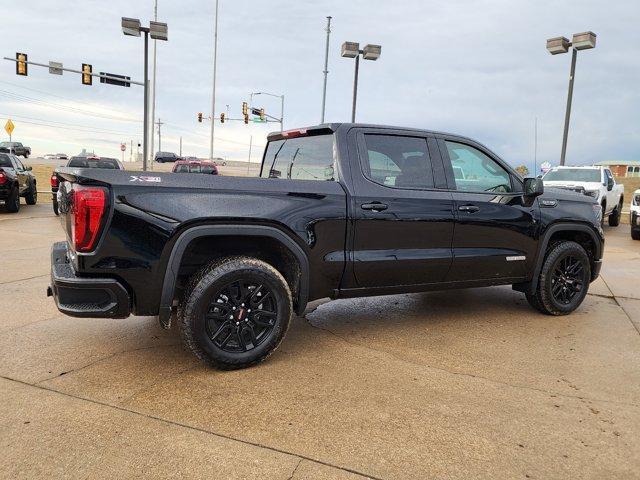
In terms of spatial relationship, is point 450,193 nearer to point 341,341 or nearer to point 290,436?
point 341,341

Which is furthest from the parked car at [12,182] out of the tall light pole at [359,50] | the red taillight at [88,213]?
the tall light pole at [359,50]

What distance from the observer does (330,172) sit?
4.16 m

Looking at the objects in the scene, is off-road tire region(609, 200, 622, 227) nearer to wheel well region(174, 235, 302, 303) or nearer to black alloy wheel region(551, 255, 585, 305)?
black alloy wheel region(551, 255, 585, 305)

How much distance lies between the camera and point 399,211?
4203mm

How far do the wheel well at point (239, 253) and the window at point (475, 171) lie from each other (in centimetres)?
170

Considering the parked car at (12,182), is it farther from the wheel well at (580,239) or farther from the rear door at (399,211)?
the wheel well at (580,239)

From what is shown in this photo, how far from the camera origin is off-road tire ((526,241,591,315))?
5230 millimetres

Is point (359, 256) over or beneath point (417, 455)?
over

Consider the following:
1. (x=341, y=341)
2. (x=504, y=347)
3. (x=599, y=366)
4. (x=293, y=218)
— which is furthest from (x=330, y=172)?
(x=599, y=366)

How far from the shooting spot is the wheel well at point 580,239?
17.9 feet

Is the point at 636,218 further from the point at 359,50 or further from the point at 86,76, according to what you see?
the point at 86,76

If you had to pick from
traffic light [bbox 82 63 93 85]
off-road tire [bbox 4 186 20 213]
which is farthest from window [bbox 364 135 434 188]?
traffic light [bbox 82 63 93 85]

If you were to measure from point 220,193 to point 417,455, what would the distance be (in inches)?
79.8

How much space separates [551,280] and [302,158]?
9.25 ft
